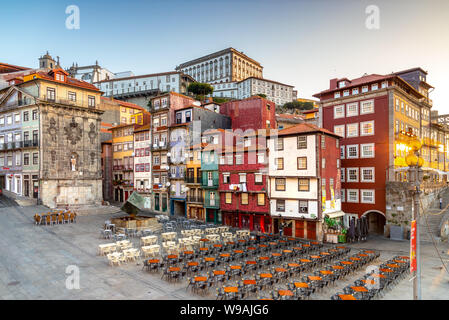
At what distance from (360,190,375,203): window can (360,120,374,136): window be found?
7615 millimetres

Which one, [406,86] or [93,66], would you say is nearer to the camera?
[406,86]

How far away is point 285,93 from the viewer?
136 meters

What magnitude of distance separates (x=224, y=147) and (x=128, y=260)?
21.8 m

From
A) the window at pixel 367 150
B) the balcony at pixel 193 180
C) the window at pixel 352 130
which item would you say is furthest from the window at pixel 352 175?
the balcony at pixel 193 180

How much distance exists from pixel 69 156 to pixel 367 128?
47033 mm

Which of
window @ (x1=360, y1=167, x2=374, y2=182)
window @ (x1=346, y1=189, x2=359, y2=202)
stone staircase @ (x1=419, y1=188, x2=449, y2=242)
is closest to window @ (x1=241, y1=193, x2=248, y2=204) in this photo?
window @ (x1=346, y1=189, x2=359, y2=202)

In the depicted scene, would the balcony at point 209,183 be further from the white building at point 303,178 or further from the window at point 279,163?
the window at point 279,163

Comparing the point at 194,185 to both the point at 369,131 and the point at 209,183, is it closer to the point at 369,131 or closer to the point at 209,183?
the point at 209,183

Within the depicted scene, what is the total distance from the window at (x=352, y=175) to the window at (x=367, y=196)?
1.93 m

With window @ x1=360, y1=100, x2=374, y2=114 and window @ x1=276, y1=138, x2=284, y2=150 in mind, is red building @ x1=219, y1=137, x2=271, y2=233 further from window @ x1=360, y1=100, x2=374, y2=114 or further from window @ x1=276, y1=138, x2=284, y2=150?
window @ x1=360, y1=100, x2=374, y2=114
